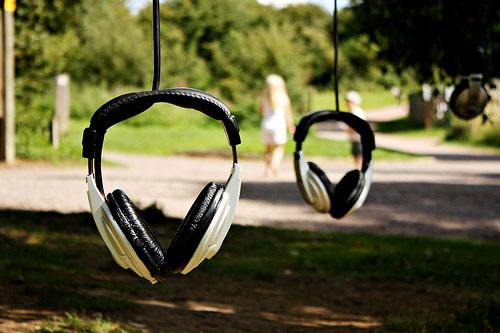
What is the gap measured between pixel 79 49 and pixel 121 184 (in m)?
27.7

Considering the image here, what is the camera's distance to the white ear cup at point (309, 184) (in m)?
3.43

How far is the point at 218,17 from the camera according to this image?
168 feet

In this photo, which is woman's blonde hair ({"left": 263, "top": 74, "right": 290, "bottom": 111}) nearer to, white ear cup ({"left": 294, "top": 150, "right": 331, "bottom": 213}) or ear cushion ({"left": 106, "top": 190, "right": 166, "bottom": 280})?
white ear cup ({"left": 294, "top": 150, "right": 331, "bottom": 213})

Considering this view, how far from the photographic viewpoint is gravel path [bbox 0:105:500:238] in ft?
28.9

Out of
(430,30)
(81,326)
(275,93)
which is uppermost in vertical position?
(430,30)

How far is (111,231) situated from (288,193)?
875cm

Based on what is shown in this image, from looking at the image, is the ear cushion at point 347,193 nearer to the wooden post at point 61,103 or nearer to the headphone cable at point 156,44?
the headphone cable at point 156,44

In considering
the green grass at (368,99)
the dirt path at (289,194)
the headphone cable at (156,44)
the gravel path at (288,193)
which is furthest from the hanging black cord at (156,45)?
the green grass at (368,99)

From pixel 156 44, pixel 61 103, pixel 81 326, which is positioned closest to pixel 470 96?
pixel 156 44

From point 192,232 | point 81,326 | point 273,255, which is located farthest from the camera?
point 273,255

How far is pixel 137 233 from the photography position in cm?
235

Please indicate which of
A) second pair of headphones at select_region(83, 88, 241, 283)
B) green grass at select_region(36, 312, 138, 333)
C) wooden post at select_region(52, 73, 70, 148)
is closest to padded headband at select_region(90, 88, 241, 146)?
second pair of headphones at select_region(83, 88, 241, 283)

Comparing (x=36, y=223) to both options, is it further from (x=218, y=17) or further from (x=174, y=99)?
(x=218, y=17)

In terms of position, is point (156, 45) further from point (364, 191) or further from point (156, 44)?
point (364, 191)
